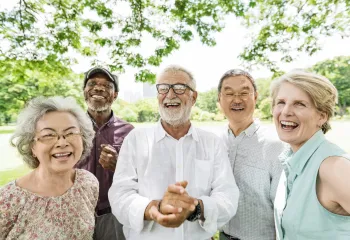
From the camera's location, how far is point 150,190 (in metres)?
2.35

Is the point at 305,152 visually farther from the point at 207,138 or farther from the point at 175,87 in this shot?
the point at 175,87

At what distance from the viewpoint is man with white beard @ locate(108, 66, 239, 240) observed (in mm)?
2064

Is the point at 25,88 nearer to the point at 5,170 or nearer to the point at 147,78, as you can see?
the point at 5,170

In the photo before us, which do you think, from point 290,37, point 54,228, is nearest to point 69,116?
point 54,228

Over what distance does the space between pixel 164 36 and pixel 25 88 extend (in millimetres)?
41294

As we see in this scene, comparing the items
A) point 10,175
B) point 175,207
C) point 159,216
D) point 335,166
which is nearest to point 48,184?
point 159,216

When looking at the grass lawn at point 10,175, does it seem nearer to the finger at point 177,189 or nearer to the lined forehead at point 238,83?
the lined forehead at point 238,83

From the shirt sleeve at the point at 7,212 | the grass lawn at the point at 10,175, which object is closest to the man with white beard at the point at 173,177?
the shirt sleeve at the point at 7,212

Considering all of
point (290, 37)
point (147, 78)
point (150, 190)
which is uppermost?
point (290, 37)

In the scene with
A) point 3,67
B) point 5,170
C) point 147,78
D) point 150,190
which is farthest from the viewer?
point 5,170

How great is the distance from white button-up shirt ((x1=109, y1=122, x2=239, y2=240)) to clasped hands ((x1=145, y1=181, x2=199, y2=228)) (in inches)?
7.8

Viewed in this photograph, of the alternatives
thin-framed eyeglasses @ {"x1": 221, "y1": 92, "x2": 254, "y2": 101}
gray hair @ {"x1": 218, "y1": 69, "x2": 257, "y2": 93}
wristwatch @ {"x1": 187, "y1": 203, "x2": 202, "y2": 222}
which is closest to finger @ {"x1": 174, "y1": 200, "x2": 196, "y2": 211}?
wristwatch @ {"x1": 187, "y1": 203, "x2": 202, "y2": 222}

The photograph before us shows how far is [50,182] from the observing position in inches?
90.2

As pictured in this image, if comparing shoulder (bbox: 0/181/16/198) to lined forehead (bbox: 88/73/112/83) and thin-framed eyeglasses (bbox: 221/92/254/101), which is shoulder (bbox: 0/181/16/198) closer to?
lined forehead (bbox: 88/73/112/83)
